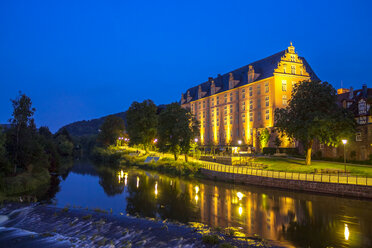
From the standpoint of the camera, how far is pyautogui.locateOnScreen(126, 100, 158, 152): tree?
75500 mm

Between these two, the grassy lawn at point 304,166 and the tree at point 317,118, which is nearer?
the grassy lawn at point 304,166

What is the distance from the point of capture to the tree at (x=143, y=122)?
75500 mm

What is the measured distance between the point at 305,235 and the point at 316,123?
21574mm

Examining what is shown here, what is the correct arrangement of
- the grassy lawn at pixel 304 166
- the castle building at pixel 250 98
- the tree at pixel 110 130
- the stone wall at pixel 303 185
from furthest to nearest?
1. the tree at pixel 110 130
2. the castle building at pixel 250 98
3. the grassy lawn at pixel 304 166
4. the stone wall at pixel 303 185

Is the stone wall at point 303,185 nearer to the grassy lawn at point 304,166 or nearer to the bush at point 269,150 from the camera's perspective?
the grassy lawn at point 304,166

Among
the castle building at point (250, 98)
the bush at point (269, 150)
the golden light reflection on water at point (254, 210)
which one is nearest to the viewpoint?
the golden light reflection on water at point (254, 210)

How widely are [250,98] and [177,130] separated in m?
23.9

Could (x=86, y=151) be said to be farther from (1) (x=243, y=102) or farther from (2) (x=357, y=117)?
(2) (x=357, y=117)

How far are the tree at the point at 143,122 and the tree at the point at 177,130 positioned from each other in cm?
1744

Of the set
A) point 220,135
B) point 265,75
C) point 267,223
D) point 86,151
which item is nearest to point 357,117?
point 265,75

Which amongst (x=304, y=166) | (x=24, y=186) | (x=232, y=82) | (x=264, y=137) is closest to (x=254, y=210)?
(x=304, y=166)

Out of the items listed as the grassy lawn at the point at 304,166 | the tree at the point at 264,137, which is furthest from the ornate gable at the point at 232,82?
the grassy lawn at the point at 304,166

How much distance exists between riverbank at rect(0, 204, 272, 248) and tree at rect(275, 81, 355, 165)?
23.9m

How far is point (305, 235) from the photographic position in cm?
1861
